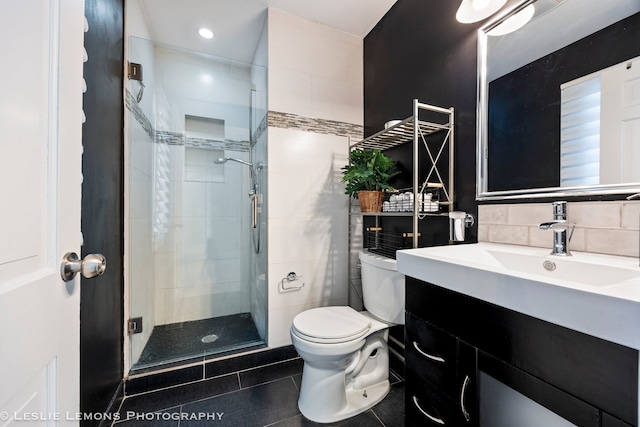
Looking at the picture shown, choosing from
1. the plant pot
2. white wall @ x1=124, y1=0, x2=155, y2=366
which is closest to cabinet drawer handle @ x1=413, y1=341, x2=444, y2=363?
the plant pot

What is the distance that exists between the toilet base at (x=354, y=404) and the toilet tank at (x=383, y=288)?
0.38 meters

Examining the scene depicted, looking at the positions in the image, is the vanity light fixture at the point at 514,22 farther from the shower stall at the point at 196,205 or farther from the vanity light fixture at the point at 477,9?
the shower stall at the point at 196,205

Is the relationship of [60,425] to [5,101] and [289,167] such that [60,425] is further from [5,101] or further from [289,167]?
[289,167]

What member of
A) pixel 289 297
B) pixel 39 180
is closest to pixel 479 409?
pixel 39 180

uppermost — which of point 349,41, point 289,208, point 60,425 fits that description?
point 349,41

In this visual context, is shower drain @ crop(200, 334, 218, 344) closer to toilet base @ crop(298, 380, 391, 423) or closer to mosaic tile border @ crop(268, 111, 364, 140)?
toilet base @ crop(298, 380, 391, 423)

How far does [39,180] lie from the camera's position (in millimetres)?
436

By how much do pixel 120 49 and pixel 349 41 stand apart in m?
1.52

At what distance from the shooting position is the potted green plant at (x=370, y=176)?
1557 millimetres

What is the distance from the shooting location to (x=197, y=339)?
1.78 meters

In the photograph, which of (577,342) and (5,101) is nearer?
(5,101)

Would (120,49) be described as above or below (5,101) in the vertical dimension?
above

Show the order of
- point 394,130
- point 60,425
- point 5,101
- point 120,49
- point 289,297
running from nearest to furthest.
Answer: point 5,101, point 60,425, point 120,49, point 394,130, point 289,297

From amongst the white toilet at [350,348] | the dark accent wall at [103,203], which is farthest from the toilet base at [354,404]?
the dark accent wall at [103,203]
